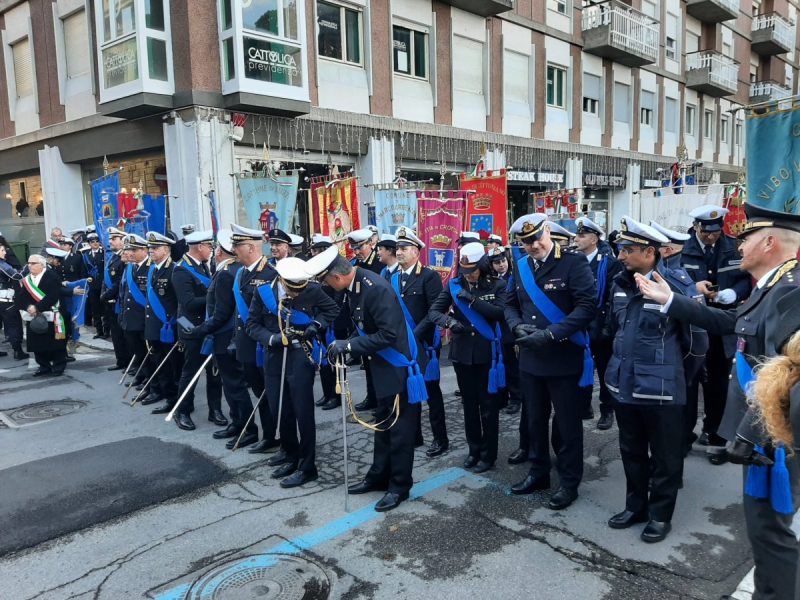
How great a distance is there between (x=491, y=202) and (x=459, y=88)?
24.5 ft

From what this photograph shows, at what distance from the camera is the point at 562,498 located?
4.39 metres

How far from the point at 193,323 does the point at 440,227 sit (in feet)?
16.6

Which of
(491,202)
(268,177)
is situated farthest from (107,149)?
(491,202)

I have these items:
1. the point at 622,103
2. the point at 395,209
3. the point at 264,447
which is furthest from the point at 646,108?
the point at 264,447

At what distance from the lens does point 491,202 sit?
11070 millimetres

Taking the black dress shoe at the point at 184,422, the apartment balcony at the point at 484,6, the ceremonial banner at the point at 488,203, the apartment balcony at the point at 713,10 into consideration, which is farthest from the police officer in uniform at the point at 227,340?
the apartment balcony at the point at 713,10

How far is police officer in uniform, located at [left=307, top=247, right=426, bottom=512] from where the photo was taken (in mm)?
4387

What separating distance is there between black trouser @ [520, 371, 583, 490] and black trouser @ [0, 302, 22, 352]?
988cm

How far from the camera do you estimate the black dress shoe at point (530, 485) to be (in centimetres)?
462

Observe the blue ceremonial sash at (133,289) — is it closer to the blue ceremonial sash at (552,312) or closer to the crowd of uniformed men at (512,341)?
the crowd of uniformed men at (512,341)

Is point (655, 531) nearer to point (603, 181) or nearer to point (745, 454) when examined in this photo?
point (745, 454)

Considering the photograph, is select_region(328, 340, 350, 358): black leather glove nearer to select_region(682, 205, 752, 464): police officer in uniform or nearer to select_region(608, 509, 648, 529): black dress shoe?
select_region(608, 509, 648, 529): black dress shoe

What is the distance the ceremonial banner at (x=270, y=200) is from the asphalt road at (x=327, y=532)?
20.3ft

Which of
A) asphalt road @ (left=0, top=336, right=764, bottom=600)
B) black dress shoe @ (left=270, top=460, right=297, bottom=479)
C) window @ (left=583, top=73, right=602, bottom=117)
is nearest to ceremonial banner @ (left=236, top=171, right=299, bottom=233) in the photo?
asphalt road @ (left=0, top=336, right=764, bottom=600)
